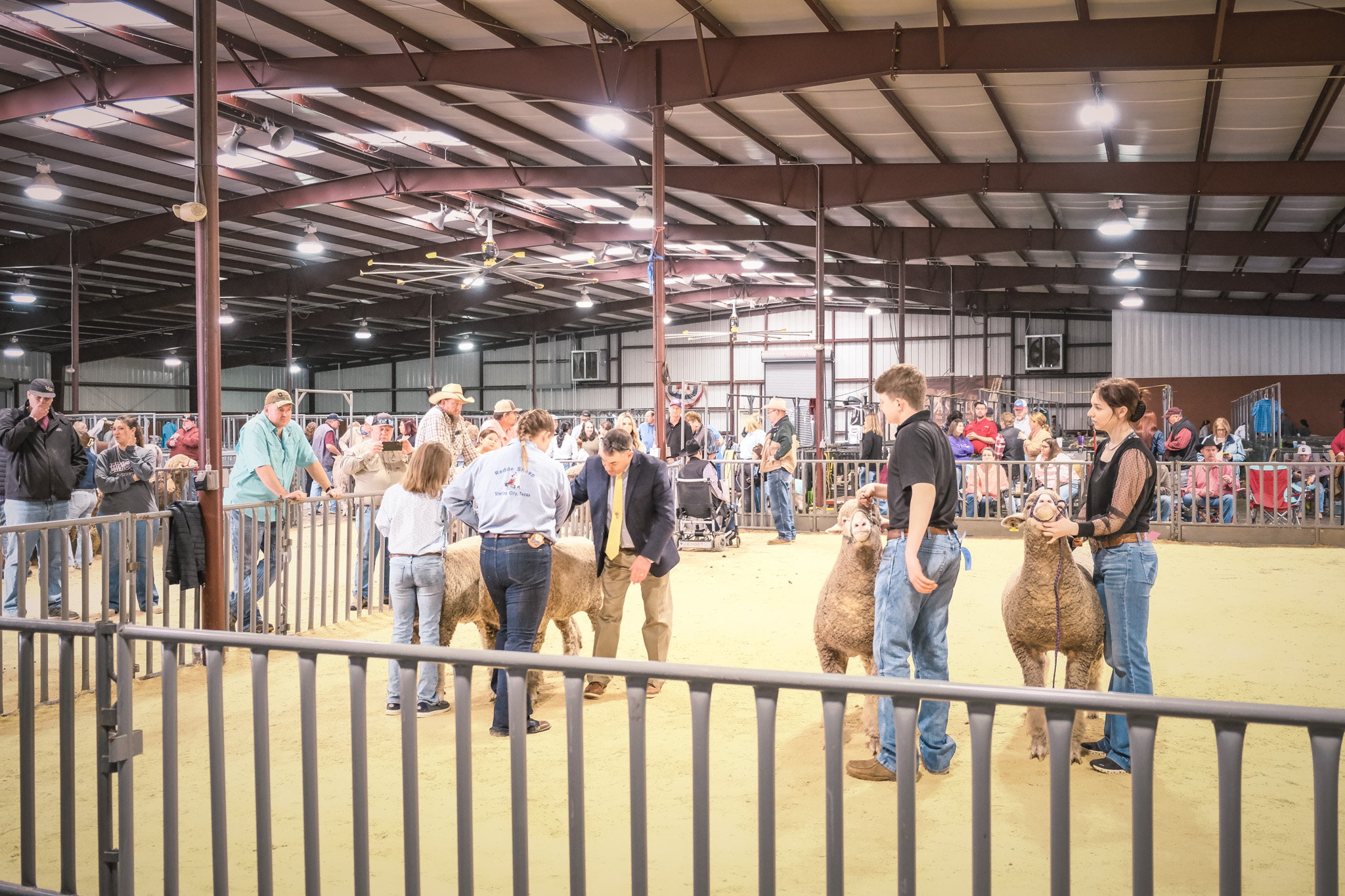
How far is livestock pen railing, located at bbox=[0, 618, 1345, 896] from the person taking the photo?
1900mm

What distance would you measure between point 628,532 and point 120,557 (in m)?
3.29

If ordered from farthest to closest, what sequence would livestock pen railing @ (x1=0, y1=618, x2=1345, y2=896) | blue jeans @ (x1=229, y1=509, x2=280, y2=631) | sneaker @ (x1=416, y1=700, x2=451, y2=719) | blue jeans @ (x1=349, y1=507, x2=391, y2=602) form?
blue jeans @ (x1=349, y1=507, x2=391, y2=602) → blue jeans @ (x1=229, y1=509, x2=280, y2=631) → sneaker @ (x1=416, y1=700, x2=451, y2=719) → livestock pen railing @ (x1=0, y1=618, x2=1345, y2=896)

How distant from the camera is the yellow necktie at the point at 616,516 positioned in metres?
5.40

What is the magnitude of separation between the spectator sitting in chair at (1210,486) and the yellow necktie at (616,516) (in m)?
9.84

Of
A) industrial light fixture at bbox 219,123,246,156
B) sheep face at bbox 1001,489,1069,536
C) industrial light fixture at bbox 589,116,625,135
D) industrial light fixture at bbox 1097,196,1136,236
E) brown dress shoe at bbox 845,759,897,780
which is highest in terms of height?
industrial light fixture at bbox 589,116,625,135

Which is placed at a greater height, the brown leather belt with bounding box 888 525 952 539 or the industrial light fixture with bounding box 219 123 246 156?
the industrial light fixture with bounding box 219 123 246 156

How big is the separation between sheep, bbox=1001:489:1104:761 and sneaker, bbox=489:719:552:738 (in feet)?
8.33

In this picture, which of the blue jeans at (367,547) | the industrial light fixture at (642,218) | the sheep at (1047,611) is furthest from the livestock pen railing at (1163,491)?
the sheep at (1047,611)

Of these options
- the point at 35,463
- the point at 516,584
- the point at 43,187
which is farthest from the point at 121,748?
the point at 43,187

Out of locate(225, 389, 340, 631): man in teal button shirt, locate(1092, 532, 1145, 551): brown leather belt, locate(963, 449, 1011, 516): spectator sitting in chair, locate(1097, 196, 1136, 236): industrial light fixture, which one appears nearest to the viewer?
locate(1092, 532, 1145, 551): brown leather belt

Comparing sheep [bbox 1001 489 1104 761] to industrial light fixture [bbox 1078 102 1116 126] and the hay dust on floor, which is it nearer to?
the hay dust on floor

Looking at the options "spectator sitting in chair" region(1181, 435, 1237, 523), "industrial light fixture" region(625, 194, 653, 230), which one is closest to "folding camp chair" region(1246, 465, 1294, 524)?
"spectator sitting in chair" region(1181, 435, 1237, 523)

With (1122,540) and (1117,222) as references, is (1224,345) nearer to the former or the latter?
(1117,222)

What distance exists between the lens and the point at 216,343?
5.76 m
